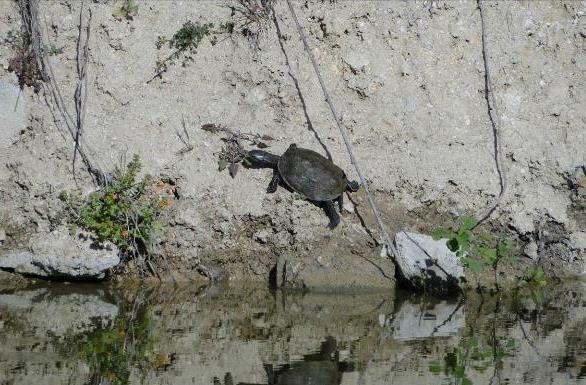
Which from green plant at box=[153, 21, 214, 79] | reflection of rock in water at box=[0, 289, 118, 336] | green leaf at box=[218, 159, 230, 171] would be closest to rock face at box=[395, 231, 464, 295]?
green leaf at box=[218, 159, 230, 171]

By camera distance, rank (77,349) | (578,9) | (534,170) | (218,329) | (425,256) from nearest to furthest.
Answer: (77,349)
(218,329)
(425,256)
(534,170)
(578,9)

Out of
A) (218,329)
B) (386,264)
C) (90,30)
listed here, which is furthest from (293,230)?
(90,30)

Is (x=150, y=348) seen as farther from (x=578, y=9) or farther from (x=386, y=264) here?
(x=578, y=9)

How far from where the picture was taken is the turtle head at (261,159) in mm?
8039

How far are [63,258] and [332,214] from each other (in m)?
2.42

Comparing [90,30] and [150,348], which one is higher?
[90,30]

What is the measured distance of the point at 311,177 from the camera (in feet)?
25.9

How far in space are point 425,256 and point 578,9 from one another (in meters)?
3.28

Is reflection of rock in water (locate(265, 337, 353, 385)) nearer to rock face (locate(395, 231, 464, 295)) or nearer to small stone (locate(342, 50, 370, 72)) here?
rock face (locate(395, 231, 464, 295))

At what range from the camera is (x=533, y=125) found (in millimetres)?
8547

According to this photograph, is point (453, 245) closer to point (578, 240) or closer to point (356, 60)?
point (578, 240)

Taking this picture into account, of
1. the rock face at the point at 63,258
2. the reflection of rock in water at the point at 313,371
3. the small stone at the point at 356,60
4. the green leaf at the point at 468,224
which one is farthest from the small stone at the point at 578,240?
the rock face at the point at 63,258

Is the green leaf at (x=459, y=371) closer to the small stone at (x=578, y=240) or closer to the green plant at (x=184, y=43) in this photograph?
the small stone at (x=578, y=240)

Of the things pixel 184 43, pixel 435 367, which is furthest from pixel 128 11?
pixel 435 367
